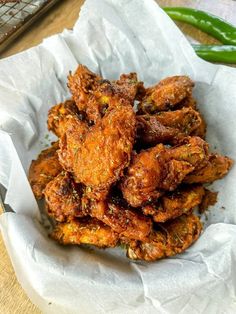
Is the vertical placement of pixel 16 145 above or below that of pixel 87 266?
above

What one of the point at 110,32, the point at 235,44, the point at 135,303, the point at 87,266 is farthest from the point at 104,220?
the point at 235,44

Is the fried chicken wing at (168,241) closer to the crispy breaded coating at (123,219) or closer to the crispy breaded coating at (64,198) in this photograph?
the crispy breaded coating at (123,219)

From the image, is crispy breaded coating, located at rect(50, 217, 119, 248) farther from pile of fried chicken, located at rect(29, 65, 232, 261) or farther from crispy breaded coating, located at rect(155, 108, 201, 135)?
crispy breaded coating, located at rect(155, 108, 201, 135)

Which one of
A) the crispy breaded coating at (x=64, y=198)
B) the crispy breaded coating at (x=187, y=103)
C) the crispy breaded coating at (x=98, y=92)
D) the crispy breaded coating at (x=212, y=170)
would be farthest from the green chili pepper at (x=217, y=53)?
the crispy breaded coating at (x=64, y=198)

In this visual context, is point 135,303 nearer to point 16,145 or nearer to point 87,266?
point 87,266

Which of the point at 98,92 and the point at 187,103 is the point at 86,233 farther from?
the point at 187,103

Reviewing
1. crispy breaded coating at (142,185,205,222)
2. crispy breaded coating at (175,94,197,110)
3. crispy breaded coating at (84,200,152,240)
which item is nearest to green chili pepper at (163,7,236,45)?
crispy breaded coating at (175,94,197,110)
